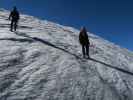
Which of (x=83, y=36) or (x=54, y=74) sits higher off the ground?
(x=83, y=36)

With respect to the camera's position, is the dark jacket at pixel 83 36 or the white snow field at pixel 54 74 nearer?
the white snow field at pixel 54 74

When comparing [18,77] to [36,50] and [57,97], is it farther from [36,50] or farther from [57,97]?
[36,50]

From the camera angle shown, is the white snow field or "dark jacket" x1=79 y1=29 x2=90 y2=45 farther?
"dark jacket" x1=79 y1=29 x2=90 y2=45

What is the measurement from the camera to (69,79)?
38.5 ft

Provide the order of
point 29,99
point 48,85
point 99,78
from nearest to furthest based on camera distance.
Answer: point 29,99 < point 48,85 < point 99,78

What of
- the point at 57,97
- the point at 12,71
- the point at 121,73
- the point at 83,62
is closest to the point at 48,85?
the point at 57,97

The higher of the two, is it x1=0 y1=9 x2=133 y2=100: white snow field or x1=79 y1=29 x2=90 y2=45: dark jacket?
x1=79 y1=29 x2=90 y2=45: dark jacket

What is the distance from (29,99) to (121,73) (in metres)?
7.48

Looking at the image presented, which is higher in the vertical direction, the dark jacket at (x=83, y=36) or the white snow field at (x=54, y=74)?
→ the dark jacket at (x=83, y=36)

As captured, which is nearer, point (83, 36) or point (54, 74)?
point (54, 74)

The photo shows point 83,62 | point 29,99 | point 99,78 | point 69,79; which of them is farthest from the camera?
point 83,62

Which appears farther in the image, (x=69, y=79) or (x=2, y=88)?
(x=69, y=79)

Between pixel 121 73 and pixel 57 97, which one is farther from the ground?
pixel 121 73

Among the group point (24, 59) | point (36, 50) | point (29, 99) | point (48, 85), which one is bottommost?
point (29, 99)
